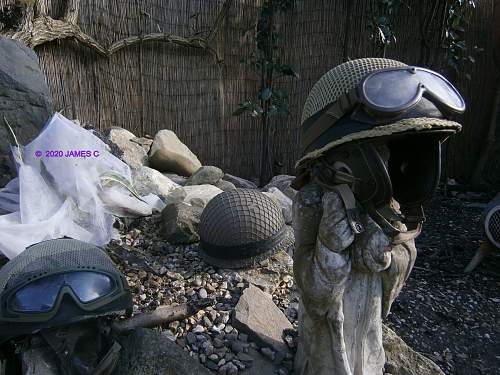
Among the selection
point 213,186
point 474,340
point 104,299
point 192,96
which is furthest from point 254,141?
point 104,299

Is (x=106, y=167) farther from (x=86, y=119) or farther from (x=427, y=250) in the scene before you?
(x=427, y=250)

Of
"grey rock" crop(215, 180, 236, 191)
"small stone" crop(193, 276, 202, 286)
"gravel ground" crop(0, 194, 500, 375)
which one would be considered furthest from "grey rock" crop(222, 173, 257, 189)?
"small stone" crop(193, 276, 202, 286)

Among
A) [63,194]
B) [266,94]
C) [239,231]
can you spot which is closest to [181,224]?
[239,231]

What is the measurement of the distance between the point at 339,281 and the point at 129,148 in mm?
3175

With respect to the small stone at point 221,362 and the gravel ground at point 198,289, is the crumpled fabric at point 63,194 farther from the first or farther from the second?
the small stone at point 221,362

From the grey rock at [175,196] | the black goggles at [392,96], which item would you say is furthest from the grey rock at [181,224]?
the black goggles at [392,96]

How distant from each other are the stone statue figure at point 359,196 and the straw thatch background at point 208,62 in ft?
10.8

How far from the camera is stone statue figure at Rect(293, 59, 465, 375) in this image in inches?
61.9

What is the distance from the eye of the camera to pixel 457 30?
609 centimetres

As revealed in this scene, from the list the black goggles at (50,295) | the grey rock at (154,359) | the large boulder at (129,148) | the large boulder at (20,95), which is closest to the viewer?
the black goggles at (50,295)

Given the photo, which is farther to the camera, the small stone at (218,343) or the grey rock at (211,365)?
the small stone at (218,343)

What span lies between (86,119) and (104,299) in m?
3.04

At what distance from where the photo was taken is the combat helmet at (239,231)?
A: 9.96ft

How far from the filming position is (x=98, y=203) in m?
3.41
